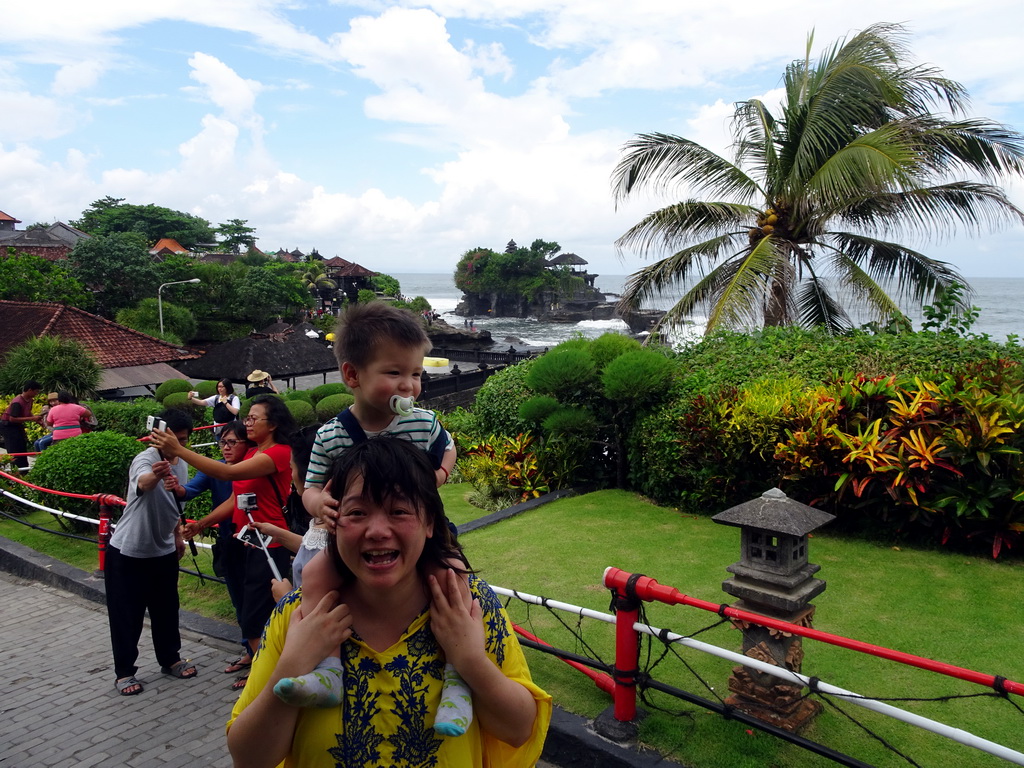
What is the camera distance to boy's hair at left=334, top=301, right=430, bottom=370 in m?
2.61

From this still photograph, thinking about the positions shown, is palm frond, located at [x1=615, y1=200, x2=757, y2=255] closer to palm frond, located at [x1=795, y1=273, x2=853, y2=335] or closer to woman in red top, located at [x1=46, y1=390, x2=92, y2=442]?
palm frond, located at [x1=795, y1=273, x2=853, y2=335]

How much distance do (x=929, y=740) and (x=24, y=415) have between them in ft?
45.0

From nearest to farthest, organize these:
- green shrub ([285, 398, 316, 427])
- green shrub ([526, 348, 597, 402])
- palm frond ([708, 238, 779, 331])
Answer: green shrub ([526, 348, 597, 402])
palm frond ([708, 238, 779, 331])
green shrub ([285, 398, 316, 427])

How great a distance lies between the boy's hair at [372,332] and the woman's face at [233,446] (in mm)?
2174

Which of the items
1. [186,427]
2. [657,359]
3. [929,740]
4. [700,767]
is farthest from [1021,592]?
[186,427]

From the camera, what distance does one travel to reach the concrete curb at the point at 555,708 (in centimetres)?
363

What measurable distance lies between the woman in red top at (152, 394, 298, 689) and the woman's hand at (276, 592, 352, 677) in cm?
256

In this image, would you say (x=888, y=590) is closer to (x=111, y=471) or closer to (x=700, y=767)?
(x=700, y=767)

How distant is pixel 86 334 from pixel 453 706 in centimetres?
2148

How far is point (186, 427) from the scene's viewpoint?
4648 millimetres

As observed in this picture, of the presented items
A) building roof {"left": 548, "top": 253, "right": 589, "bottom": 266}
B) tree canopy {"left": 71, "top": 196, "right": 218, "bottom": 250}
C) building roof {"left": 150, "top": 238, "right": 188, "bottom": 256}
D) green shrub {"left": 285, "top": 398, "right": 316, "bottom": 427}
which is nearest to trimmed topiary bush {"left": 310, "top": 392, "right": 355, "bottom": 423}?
→ green shrub {"left": 285, "top": 398, "right": 316, "bottom": 427}

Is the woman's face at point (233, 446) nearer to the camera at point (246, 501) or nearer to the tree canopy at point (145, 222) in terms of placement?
the camera at point (246, 501)

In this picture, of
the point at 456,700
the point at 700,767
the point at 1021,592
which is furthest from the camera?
the point at 1021,592

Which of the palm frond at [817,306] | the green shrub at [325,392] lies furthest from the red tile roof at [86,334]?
the palm frond at [817,306]
